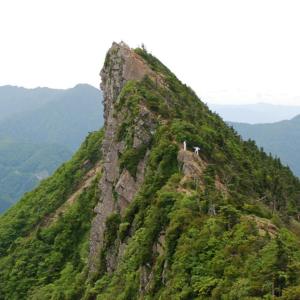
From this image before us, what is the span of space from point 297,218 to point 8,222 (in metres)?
55.4

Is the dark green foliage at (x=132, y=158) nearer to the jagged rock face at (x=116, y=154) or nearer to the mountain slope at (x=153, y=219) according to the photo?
the mountain slope at (x=153, y=219)

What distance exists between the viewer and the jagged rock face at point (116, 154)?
2066 inches

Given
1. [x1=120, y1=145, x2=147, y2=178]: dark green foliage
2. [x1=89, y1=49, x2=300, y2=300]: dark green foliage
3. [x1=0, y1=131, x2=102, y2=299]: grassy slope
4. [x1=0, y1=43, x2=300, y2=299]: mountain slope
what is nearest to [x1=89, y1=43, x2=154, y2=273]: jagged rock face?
[x1=0, y1=43, x2=300, y2=299]: mountain slope

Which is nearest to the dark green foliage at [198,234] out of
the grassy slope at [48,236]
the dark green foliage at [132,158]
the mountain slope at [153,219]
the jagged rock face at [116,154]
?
the mountain slope at [153,219]

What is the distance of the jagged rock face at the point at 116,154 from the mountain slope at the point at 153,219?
0.16 metres

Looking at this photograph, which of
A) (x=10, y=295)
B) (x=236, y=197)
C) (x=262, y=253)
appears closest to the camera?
(x=262, y=253)

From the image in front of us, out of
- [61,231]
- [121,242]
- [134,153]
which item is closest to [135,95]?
[134,153]

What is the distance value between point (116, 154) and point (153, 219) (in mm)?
20506

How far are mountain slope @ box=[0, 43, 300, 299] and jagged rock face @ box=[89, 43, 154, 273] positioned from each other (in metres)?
0.16

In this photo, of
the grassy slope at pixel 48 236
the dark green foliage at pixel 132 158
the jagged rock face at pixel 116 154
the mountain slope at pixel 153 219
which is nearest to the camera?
the mountain slope at pixel 153 219

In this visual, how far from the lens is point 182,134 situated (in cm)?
4991

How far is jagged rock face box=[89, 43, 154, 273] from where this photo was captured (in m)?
52.5

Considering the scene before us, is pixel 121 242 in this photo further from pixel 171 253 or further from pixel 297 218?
pixel 297 218

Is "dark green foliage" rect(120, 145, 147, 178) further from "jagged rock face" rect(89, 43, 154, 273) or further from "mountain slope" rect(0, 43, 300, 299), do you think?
"jagged rock face" rect(89, 43, 154, 273)
